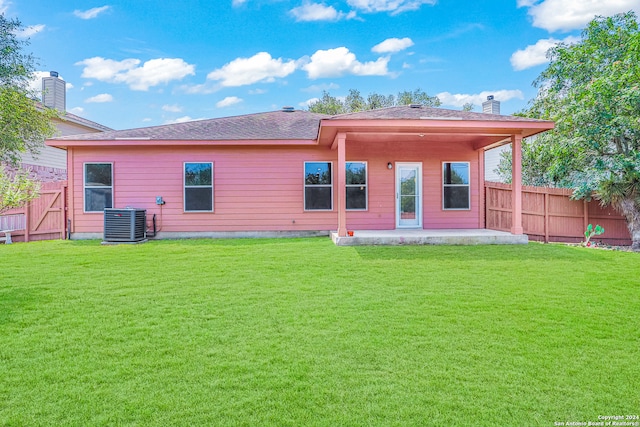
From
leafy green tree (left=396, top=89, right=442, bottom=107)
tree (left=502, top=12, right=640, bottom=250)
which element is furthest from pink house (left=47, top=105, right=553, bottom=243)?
leafy green tree (left=396, top=89, right=442, bottom=107)

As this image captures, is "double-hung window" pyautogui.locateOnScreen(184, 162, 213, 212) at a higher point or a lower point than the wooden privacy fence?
higher

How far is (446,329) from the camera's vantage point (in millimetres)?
3248

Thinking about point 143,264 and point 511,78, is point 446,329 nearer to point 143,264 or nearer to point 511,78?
point 143,264

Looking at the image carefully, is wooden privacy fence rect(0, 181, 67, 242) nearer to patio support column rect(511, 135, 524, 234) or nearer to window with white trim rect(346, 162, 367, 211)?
window with white trim rect(346, 162, 367, 211)

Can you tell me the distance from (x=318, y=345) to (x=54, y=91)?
1836cm

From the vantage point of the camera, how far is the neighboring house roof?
7.59 m

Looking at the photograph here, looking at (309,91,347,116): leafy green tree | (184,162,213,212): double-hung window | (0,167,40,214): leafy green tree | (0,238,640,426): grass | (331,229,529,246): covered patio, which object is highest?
(309,91,347,116): leafy green tree

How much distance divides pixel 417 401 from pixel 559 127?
10724mm

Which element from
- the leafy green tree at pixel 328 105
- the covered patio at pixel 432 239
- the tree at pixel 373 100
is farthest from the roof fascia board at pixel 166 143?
the tree at pixel 373 100

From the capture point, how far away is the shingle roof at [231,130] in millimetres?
9672

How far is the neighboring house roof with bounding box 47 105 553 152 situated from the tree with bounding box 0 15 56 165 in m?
4.28

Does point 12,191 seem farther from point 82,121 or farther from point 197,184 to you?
point 82,121

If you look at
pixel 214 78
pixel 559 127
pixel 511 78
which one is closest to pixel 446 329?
pixel 559 127

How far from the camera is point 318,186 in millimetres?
10008
